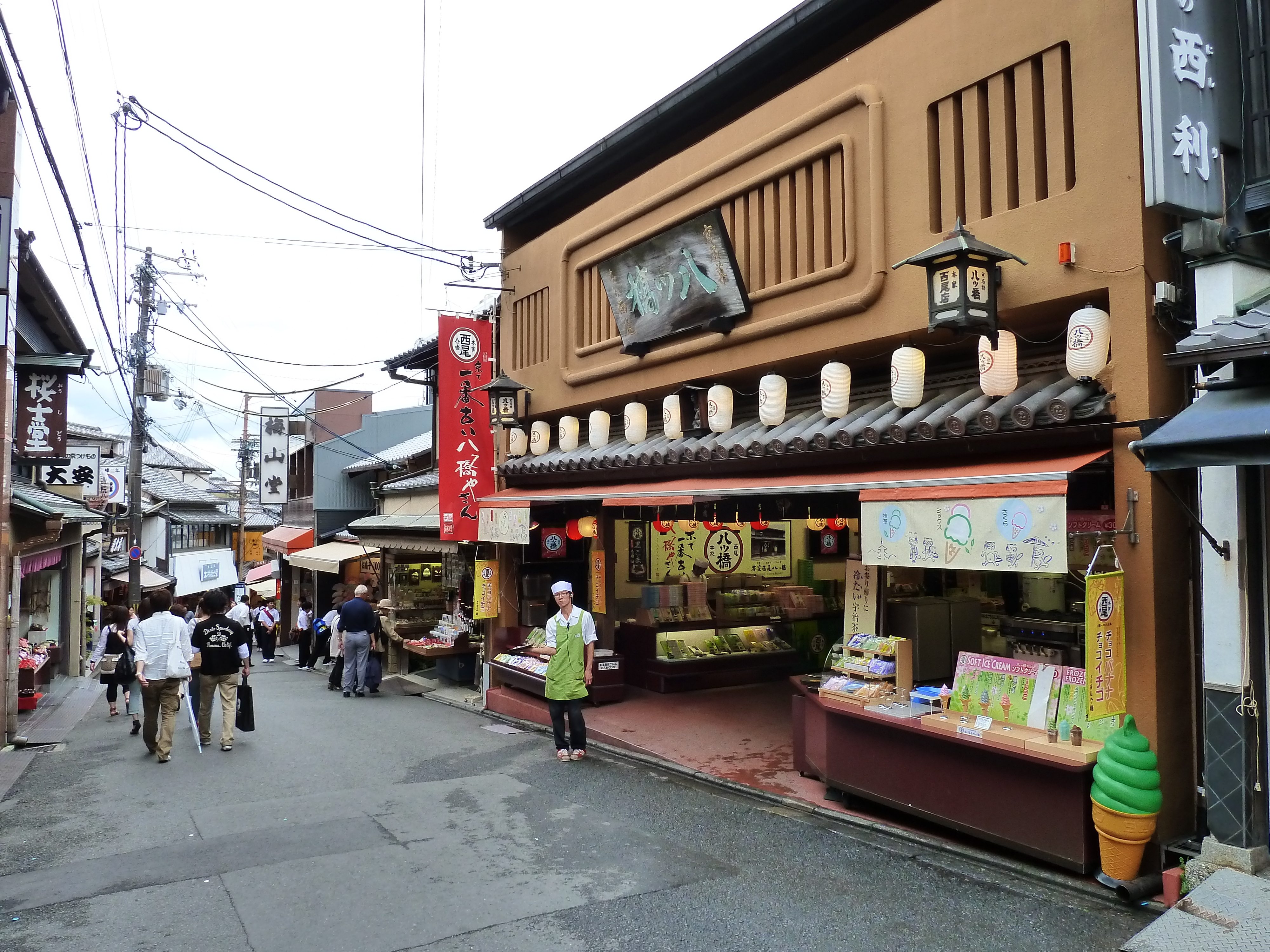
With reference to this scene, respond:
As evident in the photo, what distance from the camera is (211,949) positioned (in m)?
5.41

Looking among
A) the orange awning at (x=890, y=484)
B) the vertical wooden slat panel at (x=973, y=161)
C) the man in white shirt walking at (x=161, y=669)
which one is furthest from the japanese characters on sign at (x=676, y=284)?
the man in white shirt walking at (x=161, y=669)

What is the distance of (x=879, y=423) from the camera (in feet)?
26.8

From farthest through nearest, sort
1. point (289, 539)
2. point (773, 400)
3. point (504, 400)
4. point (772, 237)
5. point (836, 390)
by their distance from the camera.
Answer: point (289, 539) → point (504, 400) → point (772, 237) → point (773, 400) → point (836, 390)

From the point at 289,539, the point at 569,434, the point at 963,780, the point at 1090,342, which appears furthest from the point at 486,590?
the point at 289,539

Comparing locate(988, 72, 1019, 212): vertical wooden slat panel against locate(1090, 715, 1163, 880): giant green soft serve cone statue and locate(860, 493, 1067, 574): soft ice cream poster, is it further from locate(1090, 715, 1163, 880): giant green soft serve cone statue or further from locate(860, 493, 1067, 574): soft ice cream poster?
locate(1090, 715, 1163, 880): giant green soft serve cone statue

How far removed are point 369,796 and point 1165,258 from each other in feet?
29.4

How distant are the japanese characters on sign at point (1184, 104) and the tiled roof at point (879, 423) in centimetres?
152

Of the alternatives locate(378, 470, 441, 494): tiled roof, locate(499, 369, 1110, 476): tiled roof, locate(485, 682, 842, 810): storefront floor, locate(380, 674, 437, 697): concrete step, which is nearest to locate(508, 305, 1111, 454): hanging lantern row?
locate(499, 369, 1110, 476): tiled roof

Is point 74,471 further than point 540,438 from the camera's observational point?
Yes

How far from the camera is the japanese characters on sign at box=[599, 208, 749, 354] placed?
1067 centimetres

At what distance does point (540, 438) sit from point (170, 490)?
43.6 m

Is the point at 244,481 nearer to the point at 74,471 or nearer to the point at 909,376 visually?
the point at 74,471

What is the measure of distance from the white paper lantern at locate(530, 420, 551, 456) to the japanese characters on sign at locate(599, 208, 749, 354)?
8.65 feet

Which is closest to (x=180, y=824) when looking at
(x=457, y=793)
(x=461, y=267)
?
(x=457, y=793)
